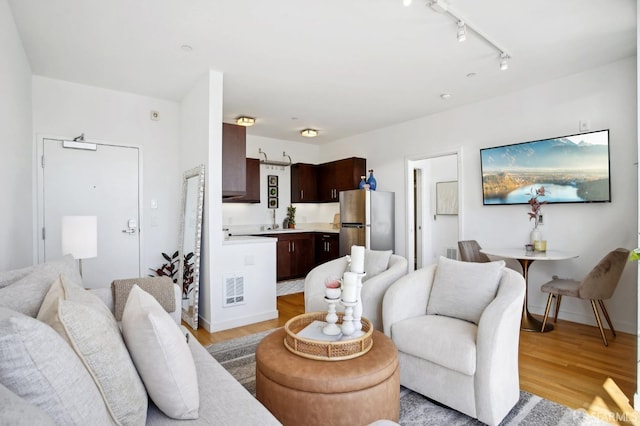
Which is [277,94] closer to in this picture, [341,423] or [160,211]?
[160,211]

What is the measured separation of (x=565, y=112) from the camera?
3.77m

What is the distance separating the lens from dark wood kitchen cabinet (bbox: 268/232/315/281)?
6109 millimetres

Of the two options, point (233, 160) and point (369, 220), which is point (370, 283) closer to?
point (233, 160)

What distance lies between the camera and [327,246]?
6441mm

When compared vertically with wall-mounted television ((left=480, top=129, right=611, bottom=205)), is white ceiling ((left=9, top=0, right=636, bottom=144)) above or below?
above

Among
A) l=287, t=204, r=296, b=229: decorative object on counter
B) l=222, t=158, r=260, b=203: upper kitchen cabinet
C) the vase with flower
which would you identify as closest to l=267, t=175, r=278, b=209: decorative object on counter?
l=287, t=204, r=296, b=229: decorative object on counter

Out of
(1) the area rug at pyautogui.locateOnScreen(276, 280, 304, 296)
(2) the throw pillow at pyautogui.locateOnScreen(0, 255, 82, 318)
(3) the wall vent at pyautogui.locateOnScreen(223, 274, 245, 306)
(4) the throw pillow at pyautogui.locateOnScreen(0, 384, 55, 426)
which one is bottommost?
(1) the area rug at pyautogui.locateOnScreen(276, 280, 304, 296)

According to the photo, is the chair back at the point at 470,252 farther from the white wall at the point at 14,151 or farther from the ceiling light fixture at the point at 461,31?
the white wall at the point at 14,151

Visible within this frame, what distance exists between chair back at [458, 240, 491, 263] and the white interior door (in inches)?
156

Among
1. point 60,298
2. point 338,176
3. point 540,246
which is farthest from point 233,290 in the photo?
point 338,176

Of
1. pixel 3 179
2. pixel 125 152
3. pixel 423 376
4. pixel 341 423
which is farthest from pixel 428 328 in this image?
pixel 125 152

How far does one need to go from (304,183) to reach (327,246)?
1.38 m

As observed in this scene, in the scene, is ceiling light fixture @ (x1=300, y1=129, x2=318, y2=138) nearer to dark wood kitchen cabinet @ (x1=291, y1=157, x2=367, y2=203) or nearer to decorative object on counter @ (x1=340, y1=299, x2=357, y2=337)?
dark wood kitchen cabinet @ (x1=291, y1=157, x2=367, y2=203)

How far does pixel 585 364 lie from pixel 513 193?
207 cm
